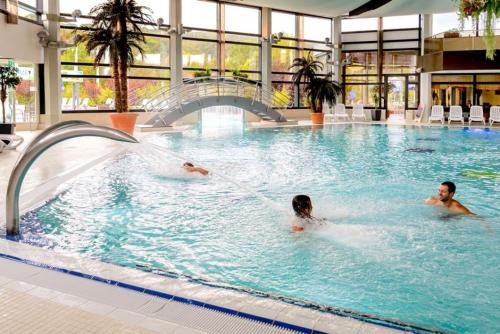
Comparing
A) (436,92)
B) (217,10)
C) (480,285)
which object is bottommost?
(480,285)

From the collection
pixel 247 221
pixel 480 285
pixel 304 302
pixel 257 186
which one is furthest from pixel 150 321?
pixel 257 186

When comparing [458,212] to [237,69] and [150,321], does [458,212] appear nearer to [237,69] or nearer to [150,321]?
[150,321]

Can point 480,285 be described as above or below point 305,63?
below

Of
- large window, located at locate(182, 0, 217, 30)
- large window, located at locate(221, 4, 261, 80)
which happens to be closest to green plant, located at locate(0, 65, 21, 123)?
large window, located at locate(182, 0, 217, 30)

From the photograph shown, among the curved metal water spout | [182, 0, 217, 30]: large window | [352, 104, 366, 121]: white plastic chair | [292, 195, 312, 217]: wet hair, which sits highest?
[182, 0, 217, 30]: large window

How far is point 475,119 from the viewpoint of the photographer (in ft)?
69.2

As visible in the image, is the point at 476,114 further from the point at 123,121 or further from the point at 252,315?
the point at 252,315

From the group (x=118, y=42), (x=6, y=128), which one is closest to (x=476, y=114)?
(x=118, y=42)

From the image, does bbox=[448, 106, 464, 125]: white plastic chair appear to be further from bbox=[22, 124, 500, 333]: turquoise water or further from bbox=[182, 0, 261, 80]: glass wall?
bbox=[22, 124, 500, 333]: turquoise water

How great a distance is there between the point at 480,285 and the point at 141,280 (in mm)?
2494

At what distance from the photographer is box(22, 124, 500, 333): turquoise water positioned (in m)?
3.80

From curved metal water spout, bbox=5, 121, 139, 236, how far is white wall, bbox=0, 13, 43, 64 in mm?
10182

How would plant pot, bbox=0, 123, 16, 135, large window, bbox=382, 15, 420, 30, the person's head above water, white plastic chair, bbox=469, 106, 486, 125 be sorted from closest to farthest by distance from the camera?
the person's head above water
plant pot, bbox=0, 123, 16, 135
white plastic chair, bbox=469, 106, 486, 125
large window, bbox=382, 15, 420, 30

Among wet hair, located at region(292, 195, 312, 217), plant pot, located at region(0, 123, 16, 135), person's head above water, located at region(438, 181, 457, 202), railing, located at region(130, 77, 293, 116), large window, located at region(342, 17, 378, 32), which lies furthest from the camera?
large window, located at region(342, 17, 378, 32)
